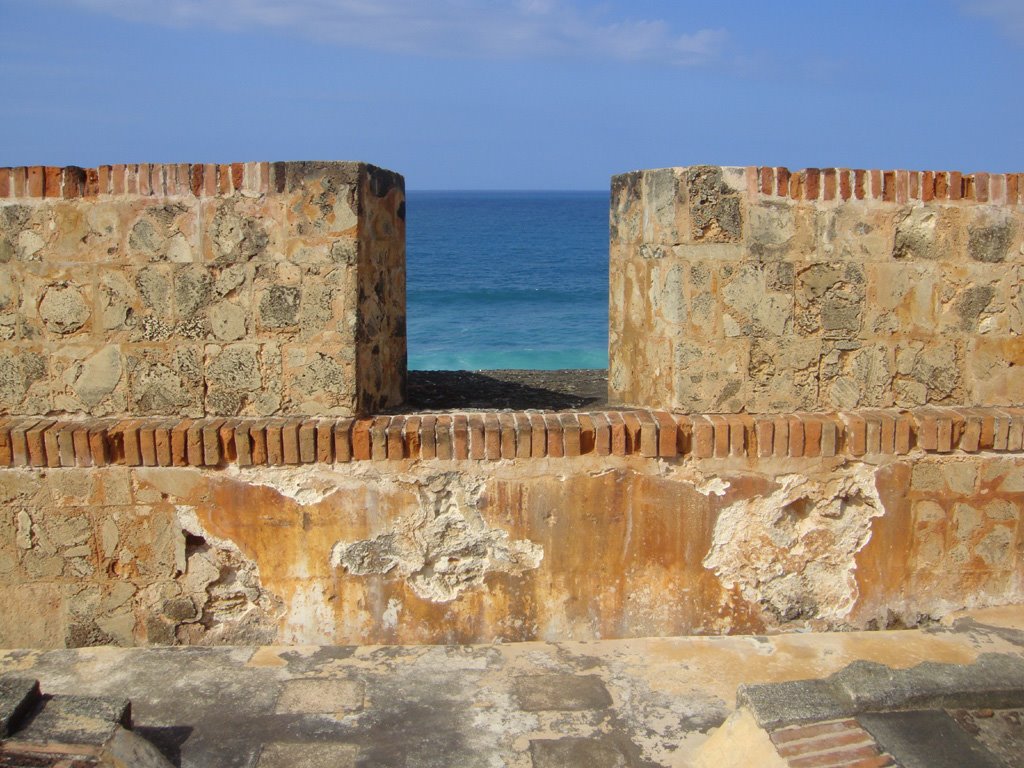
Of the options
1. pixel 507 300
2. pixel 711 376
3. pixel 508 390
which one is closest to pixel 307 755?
pixel 711 376

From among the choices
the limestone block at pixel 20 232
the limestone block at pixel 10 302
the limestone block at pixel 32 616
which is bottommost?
the limestone block at pixel 32 616

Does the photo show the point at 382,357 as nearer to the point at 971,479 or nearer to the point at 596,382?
the point at 596,382

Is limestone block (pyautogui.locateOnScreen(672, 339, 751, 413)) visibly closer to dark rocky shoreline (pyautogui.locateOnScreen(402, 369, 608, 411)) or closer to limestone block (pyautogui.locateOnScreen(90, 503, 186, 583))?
dark rocky shoreline (pyautogui.locateOnScreen(402, 369, 608, 411))

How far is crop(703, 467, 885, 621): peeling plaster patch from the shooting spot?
4.43 m

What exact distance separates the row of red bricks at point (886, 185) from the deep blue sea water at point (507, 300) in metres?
19.6

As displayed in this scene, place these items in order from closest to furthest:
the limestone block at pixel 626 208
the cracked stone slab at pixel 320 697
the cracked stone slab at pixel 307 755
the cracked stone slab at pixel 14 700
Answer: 1. the cracked stone slab at pixel 14 700
2. the cracked stone slab at pixel 307 755
3. the cracked stone slab at pixel 320 697
4. the limestone block at pixel 626 208

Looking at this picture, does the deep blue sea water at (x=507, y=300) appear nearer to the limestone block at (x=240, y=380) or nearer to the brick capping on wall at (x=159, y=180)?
the limestone block at (x=240, y=380)

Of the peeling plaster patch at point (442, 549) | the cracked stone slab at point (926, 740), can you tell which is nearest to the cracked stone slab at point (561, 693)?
the peeling plaster patch at point (442, 549)

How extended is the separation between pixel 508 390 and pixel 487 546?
1758 millimetres

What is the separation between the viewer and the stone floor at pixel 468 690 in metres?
3.64

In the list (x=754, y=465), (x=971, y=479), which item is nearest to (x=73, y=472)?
(x=754, y=465)

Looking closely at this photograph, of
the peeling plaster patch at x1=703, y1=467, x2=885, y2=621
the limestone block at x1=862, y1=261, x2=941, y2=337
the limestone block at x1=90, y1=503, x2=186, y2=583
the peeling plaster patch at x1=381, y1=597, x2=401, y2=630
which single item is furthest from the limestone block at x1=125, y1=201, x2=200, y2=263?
the limestone block at x1=862, y1=261, x2=941, y2=337

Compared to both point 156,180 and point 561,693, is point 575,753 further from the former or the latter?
point 156,180

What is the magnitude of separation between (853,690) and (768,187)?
2.13 metres
